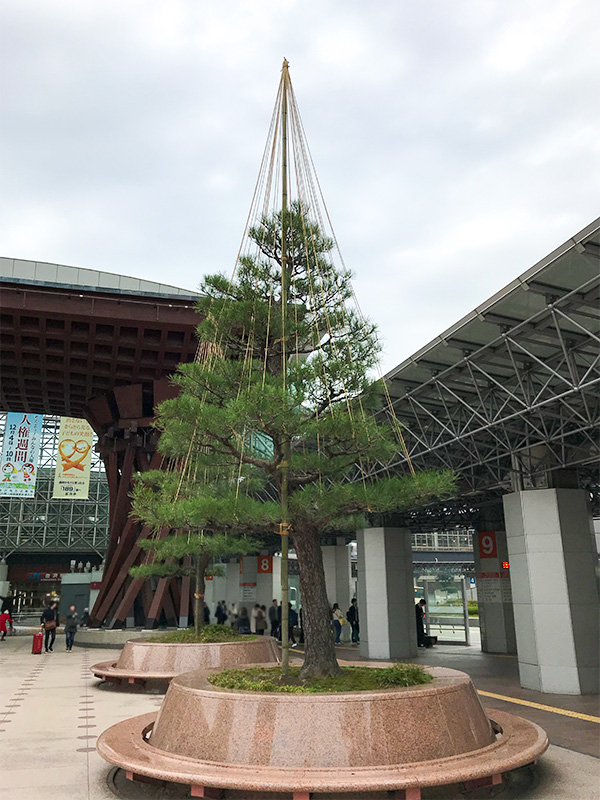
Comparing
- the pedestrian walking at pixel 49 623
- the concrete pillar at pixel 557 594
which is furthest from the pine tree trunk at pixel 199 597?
the pedestrian walking at pixel 49 623

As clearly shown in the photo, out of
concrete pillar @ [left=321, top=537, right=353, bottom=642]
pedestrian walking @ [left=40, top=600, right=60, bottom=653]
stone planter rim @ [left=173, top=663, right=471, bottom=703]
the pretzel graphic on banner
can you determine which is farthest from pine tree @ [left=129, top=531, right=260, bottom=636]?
the pretzel graphic on banner

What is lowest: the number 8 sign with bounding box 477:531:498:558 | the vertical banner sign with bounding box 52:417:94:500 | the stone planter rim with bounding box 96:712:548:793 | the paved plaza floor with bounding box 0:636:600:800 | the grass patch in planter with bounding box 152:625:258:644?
the paved plaza floor with bounding box 0:636:600:800

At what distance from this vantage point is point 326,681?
6566 mm

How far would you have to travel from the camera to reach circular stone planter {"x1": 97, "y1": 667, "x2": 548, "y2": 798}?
16.3 ft

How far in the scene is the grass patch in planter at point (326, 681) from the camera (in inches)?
241

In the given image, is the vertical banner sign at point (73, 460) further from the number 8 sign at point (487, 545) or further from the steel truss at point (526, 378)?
the steel truss at point (526, 378)

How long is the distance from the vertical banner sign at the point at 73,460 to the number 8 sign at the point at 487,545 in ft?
56.3

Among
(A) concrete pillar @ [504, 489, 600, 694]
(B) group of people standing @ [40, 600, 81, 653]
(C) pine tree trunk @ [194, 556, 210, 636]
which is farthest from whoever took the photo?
(B) group of people standing @ [40, 600, 81, 653]

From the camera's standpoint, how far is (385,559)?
1852 centimetres

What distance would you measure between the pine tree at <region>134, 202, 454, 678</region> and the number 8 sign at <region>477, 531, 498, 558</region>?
53.8 ft

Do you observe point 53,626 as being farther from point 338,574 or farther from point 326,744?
point 326,744

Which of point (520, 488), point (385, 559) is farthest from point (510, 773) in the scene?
point (385, 559)

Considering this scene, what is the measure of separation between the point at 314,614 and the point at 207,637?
6.55 metres

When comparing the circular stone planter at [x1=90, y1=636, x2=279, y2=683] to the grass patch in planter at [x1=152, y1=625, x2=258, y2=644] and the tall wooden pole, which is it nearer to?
the grass patch in planter at [x1=152, y1=625, x2=258, y2=644]
